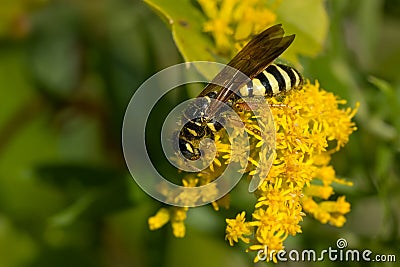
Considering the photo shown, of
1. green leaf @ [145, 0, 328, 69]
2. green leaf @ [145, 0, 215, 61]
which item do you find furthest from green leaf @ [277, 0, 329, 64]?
green leaf @ [145, 0, 215, 61]

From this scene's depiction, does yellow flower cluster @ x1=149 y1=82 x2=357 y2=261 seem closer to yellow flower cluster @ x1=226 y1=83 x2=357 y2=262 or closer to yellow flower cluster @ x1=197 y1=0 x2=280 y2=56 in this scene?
yellow flower cluster @ x1=226 y1=83 x2=357 y2=262

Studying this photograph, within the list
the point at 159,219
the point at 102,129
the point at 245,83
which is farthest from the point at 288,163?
the point at 102,129

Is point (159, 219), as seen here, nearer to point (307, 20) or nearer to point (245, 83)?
point (245, 83)

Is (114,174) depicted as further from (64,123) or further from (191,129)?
(191,129)

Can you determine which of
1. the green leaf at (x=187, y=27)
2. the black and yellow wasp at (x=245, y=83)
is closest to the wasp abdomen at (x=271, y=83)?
Result: the black and yellow wasp at (x=245, y=83)

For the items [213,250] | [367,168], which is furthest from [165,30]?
[367,168]

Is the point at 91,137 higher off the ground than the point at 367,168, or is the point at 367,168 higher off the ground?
the point at 367,168

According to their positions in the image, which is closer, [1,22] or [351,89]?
[351,89]
